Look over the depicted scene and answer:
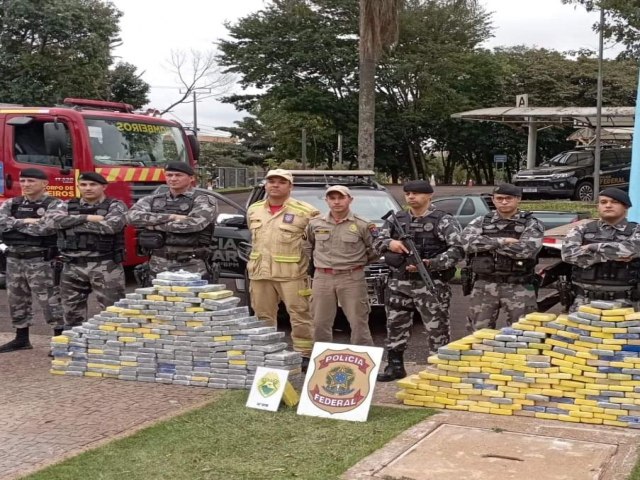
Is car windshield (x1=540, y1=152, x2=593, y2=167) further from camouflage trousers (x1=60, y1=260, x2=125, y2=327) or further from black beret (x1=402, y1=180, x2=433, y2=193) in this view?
camouflage trousers (x1=60, y1=260, x2=125, y2=327)

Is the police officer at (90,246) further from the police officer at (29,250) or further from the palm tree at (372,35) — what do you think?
the palm tree at (372,35)

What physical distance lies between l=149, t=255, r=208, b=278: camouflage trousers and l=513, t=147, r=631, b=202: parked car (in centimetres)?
1497

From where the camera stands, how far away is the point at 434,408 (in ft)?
17.7

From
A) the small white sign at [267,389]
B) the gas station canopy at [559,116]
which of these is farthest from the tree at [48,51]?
the small white sign at [267,389]

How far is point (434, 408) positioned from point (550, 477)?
1423mm

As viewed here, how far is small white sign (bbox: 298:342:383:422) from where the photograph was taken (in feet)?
16.8

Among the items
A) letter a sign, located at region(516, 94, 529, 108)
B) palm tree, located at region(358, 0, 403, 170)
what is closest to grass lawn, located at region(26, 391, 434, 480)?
palm tree, located at region(358, 0, 403, 170)

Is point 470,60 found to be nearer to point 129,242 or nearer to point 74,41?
point 74,41

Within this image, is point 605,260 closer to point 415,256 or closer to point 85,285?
point 415,256

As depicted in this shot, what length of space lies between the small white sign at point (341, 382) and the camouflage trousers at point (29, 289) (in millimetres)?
3074

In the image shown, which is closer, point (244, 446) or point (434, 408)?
point (244, 446)

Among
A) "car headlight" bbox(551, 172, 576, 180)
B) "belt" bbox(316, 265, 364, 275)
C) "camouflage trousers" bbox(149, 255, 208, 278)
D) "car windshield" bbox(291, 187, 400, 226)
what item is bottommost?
"camouflage trousers" bbox(149, 255, 208, 278)

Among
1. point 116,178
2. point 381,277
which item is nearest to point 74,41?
point 116,178

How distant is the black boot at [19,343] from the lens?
7.38 meters
